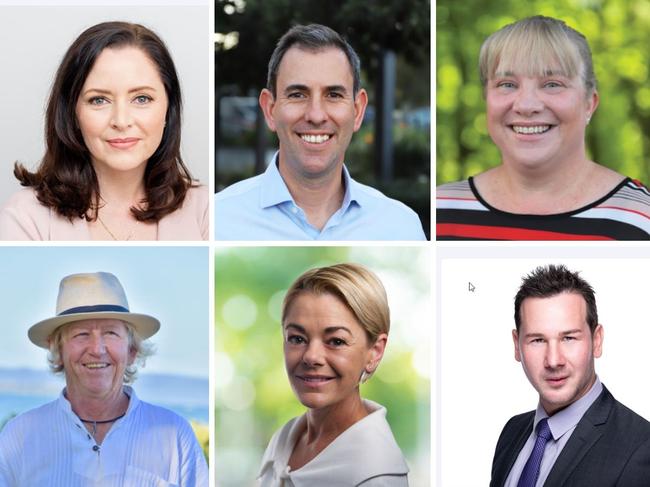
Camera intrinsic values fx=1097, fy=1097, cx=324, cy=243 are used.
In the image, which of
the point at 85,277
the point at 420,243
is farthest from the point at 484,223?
the point at 85,277

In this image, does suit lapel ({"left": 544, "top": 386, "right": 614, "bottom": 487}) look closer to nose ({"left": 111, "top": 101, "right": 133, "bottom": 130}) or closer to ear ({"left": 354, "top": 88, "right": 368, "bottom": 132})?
ear ({"left": 354, "top": 88, "right": 368, "bottom": 132})

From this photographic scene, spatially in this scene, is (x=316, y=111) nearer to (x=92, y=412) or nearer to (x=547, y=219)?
(x=547, y=219)

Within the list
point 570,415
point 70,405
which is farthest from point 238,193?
point 570,415

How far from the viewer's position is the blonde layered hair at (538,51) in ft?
12.4

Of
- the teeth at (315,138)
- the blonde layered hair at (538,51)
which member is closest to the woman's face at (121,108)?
the teeth at (315,138)

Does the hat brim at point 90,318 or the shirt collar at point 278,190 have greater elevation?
the shirt collar at point 278,190

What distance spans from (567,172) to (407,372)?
894 millimetres

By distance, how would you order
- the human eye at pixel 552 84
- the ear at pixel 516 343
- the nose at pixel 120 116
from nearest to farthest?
the nose at pixel 120 116 → the human eye at pixel 552 84 → the ear at pixel 516 343

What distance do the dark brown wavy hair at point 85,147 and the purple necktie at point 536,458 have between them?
4.89 ft

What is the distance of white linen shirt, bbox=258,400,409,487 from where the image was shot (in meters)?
3.79

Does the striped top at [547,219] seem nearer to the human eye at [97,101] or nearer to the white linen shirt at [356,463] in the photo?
the white linen shirt at [356,463]

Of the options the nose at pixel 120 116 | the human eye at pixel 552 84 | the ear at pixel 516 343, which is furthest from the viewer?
the ear at pixel 516 343

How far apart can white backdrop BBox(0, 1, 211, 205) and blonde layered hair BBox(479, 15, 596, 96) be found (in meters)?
1.01

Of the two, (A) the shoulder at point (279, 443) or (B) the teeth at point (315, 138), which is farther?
(A) the shoulder at point (279, 443)
